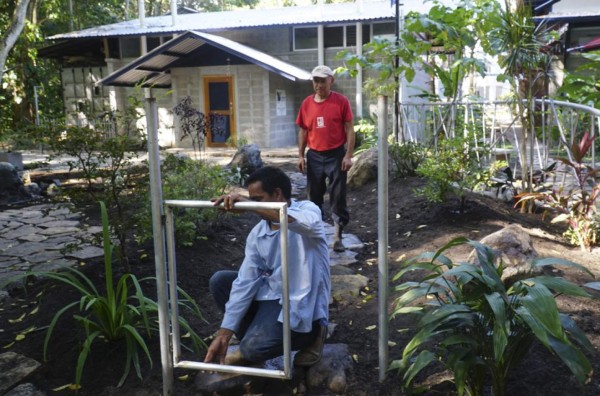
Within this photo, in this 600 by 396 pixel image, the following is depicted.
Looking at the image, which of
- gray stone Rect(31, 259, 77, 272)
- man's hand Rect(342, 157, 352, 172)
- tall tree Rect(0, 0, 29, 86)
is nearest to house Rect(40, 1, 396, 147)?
tall tree Rect(0, 0, 29, 86)

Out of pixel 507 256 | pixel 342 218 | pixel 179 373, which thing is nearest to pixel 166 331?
pixel 179 373

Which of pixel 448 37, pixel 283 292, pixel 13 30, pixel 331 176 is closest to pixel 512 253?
pixel 283 292

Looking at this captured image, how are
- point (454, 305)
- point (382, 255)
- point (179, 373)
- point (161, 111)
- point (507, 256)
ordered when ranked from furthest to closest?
point (161, 111) → point (507, 256) → point (179, 373) → point (382, 255) → point (454, 305)

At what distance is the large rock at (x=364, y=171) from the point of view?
8.85 meters

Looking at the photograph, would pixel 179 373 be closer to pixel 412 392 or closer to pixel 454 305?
pixel 412 392

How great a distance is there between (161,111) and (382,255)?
16576mm

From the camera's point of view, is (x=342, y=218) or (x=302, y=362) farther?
(x=342, y=218)

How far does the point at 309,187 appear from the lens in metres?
5.54

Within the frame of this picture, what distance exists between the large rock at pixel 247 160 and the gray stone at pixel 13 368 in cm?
655

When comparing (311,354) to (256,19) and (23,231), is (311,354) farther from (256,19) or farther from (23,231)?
(256,19)

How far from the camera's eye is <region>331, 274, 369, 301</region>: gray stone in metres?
4.17

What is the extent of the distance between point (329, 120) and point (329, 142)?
0.21 m

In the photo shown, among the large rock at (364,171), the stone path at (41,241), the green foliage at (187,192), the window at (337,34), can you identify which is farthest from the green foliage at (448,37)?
the window at (337,34)

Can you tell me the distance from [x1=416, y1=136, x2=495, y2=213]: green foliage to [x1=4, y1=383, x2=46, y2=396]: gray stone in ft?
13.4
